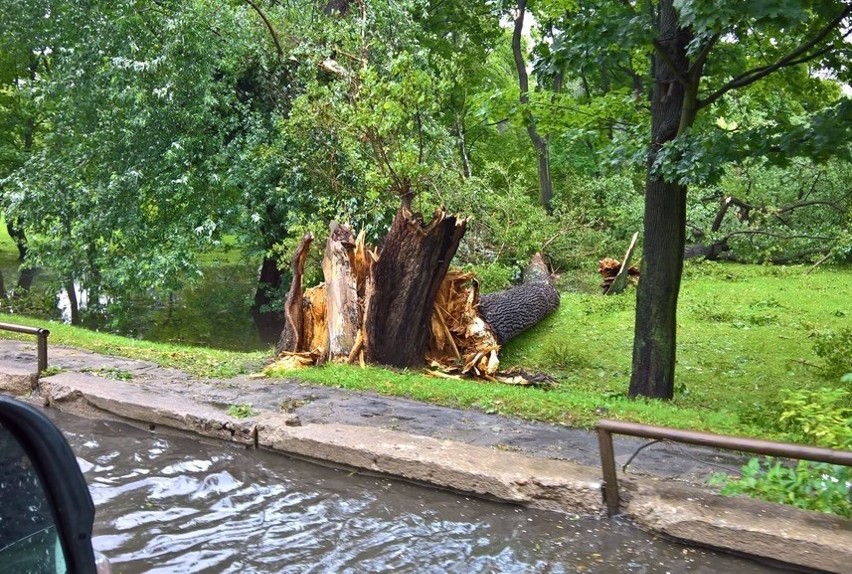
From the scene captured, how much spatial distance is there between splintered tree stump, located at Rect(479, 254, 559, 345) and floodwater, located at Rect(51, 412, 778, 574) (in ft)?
22.6

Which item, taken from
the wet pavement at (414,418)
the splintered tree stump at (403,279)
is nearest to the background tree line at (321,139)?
the splintered tree stump at (403,279)

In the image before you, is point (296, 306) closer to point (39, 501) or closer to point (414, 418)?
point (414, 418)

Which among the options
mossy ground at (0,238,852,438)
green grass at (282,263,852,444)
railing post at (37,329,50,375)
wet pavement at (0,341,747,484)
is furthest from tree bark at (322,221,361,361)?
railing post at (37,329,50,375)

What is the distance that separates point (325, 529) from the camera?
16.7ft

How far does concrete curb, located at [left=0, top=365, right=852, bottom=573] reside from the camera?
4.40m

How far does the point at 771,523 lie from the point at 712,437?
26.6 inches

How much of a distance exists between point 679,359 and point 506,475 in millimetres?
7708

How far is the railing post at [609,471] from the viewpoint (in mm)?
5027

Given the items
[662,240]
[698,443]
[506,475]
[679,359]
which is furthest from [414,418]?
[679,359]

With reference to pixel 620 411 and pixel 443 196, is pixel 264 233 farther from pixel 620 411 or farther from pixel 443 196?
pixel 620 411

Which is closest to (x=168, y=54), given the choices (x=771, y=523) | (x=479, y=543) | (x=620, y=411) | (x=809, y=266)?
(x=620, y=411)

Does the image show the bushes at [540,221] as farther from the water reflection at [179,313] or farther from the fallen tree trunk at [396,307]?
the water reflection at [179,313]

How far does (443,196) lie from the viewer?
1527 centimetres

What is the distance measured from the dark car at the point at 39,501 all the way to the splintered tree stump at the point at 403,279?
8.54m
